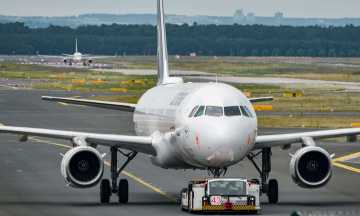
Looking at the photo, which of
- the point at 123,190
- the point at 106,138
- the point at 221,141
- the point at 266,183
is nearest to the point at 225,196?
the point at 221,141

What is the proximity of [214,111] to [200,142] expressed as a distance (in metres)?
1.15

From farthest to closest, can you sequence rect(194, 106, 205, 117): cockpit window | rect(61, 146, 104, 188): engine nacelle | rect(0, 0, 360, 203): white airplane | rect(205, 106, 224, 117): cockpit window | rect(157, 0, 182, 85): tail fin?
rect(157, 0, 182, 85): tail fin → rect(61, 146, 104, 188): engine nacelle → rect(194, 106, 205, 117): cockpit window → rect(205, 106, 224, 117): cockpit window → rect(0, 0, 360, 203): white airplane

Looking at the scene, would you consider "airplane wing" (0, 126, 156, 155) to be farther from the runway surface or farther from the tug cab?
the tug cab

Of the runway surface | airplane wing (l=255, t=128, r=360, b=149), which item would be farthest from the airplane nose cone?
airplane wing (l=255, t=128, r=360, b=149)

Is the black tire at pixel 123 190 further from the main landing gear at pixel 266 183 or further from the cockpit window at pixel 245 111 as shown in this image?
the cockpit window at pixel 245 111

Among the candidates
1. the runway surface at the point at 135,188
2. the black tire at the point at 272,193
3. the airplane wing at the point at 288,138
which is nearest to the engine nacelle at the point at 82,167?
the runway surface at the point at 135,188

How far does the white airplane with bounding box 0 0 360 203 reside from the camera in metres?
36.0

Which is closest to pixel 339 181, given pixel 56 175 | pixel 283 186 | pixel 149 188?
pixel 283 186

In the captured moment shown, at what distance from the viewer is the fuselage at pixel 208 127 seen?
1410 inches

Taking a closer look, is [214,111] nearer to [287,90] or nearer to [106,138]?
[106,138]

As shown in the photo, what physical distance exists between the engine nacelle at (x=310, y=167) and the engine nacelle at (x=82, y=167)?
5.88m

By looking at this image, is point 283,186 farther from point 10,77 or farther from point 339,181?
point 10,77

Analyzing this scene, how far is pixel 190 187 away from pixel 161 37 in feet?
55.0

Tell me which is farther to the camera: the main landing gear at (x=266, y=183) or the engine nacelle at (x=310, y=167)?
the main landing gear at (x=266, y=183)
